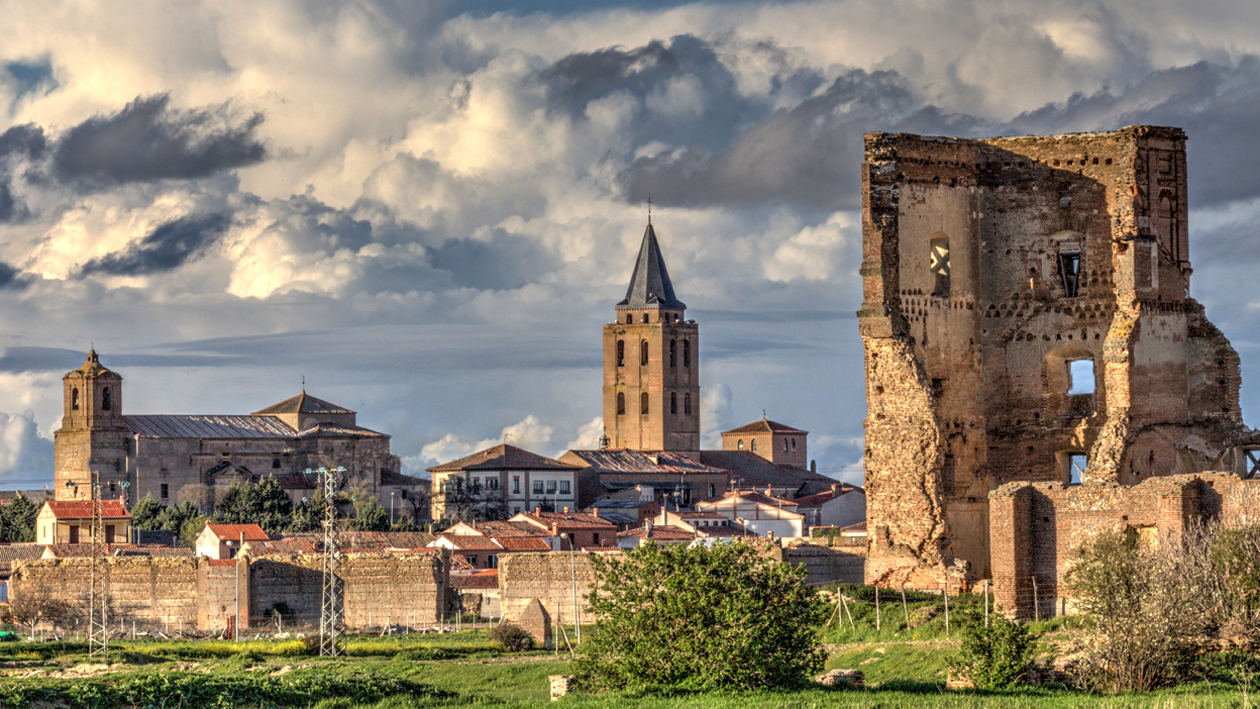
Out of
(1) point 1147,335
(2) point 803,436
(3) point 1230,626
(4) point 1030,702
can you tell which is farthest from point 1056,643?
(2) point 803,436

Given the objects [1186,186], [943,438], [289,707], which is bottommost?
[289,707]

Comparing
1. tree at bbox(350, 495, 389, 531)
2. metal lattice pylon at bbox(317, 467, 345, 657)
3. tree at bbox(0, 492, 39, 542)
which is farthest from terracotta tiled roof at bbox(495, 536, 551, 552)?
tree at bbox(0, 492, 39, 542)

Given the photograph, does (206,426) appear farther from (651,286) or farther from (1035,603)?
(1035,603)

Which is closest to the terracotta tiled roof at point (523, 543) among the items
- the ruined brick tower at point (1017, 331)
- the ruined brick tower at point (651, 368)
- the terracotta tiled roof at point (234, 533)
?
the terracotta tiled roof at point (234, 533)

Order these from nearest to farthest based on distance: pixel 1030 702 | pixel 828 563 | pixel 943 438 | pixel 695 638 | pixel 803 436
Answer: pixel 1030 702 → pixel 695 638 → pixel 943 438 → pixel 828 563 → pixel 803 436

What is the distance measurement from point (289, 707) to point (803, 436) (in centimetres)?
9503

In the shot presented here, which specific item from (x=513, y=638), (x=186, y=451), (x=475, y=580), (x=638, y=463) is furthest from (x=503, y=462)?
(x=513, y=638)

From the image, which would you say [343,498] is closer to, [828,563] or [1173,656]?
[828,563]

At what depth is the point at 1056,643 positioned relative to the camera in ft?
75.4

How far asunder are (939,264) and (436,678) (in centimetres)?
1032

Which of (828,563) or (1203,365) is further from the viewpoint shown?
(828,563)

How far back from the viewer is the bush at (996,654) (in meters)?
19.9

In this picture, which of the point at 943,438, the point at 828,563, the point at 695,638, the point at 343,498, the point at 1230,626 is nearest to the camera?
the point at 695,638

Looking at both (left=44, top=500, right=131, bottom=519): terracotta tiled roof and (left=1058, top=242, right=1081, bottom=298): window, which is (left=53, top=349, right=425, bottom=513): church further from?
(left=1058, top=242, right=1081, bottom=298): window
